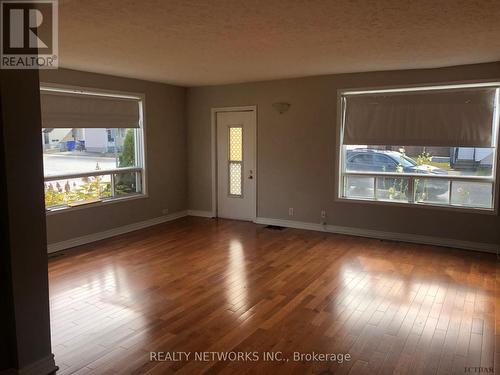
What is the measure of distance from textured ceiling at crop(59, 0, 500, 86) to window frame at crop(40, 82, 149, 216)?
0.34 m

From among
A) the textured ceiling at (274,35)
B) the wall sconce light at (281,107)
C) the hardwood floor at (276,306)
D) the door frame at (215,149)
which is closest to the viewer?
the hardwood floor at (276,306)

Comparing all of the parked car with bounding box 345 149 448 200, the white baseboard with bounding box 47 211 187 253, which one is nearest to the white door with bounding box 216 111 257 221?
the white baseboard with bounding box 47 211 187 253

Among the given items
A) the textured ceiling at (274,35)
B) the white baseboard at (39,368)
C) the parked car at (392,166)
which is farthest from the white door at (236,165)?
the white baseboard at (39,368)

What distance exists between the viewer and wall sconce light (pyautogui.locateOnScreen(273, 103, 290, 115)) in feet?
20.2

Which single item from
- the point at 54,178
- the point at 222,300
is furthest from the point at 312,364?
the point at 54,178

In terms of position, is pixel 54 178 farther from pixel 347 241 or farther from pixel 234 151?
pixel 347 241

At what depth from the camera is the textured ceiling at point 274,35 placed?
2754 mm

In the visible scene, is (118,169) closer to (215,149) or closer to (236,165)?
(215,149)

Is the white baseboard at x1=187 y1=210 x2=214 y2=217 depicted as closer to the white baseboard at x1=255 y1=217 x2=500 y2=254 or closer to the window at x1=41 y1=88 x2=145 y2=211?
the white baseboard at x1=255 y1=217 x2=500 y2=254

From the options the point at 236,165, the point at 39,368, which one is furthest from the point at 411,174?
the point at 39,368

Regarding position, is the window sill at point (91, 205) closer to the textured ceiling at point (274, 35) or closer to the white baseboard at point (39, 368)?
the textured ceiling at point (274, 35)

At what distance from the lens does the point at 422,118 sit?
5293mm

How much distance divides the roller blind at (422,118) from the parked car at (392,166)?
205 mm

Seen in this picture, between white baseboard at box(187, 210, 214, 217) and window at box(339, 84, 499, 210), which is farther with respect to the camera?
white baseboard at box(187, 210, 214, 217)
